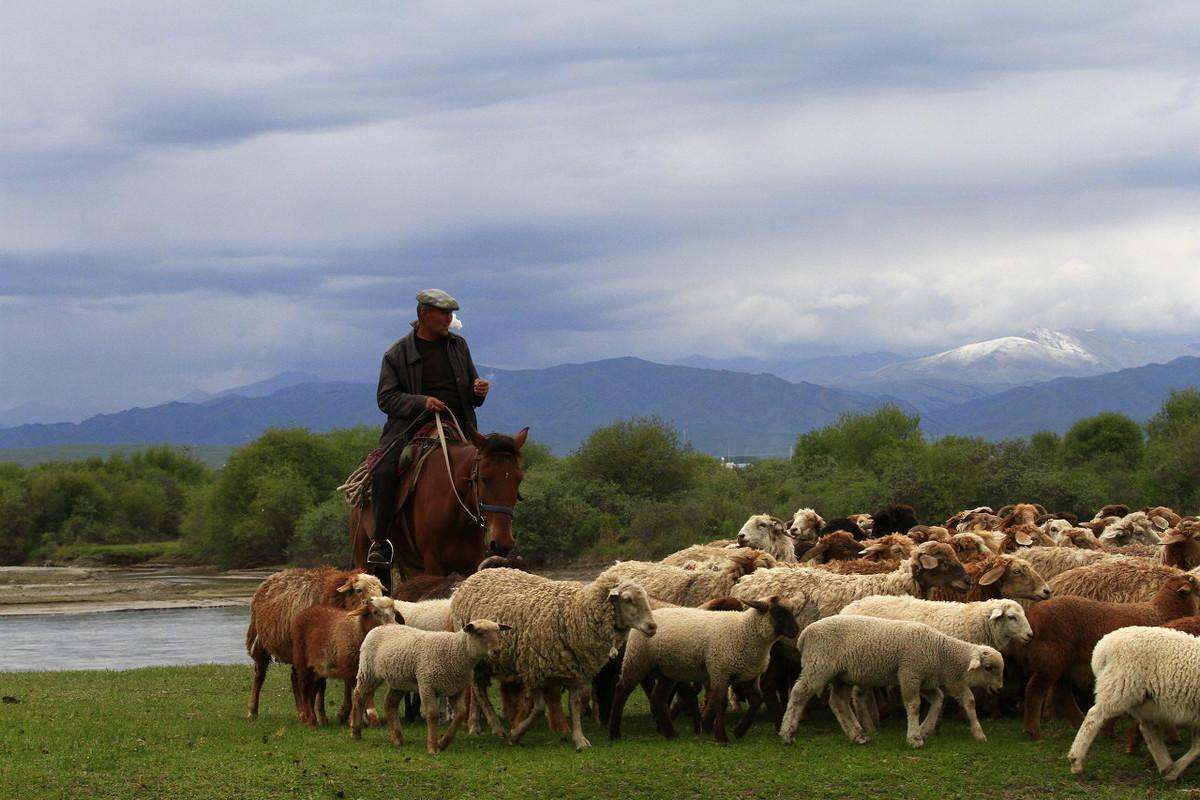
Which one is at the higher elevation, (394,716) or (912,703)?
(912,703)

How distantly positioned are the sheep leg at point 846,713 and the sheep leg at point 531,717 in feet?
6.99

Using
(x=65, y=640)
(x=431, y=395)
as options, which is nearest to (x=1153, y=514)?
(x=431, y=395)

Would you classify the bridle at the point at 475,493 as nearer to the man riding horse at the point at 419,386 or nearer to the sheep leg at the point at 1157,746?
the man riding horse at the point at 419,386

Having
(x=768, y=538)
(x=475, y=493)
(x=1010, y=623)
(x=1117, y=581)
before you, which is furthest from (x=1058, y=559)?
(x=475, y=493)

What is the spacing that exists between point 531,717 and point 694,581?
330cm

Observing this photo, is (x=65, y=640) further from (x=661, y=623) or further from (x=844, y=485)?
(x=844, y=485)

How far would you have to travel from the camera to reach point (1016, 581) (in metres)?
12.9

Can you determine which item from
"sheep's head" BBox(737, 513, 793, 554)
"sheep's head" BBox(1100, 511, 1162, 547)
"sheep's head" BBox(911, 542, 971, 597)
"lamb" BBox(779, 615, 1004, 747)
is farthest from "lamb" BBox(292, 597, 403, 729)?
"sheep's head" BBox(1100, 511, 1162, 547)

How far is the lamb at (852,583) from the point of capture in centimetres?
1323

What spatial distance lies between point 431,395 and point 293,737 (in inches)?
208

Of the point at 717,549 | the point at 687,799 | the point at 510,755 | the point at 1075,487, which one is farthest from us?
the point at 1075,487

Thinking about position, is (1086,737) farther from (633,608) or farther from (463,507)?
(463,507)

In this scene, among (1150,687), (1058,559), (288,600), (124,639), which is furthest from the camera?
(124,639)

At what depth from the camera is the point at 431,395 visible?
55.0 ft
